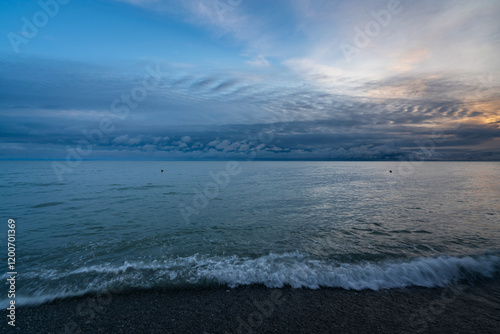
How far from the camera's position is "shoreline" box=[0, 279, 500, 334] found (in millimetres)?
6637

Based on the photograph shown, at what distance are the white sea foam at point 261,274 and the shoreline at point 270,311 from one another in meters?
0.49

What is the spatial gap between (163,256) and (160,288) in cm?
303

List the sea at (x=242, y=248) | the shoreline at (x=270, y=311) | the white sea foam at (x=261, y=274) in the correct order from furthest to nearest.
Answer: the sea at (x=242, y=248) < the white sea foam at (x=261, y=274) < the shoreline at (x=270, y=311)

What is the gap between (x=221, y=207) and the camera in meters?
23.7

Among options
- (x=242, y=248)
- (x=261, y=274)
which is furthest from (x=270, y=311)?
(x=242, y=248)

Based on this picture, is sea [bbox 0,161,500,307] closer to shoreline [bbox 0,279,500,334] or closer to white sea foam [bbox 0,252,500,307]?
white sea foam [bbox 0,252,500,307]

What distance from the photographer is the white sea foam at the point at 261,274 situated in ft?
29.6

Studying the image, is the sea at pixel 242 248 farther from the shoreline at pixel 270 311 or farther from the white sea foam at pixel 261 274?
the shoreline at pixel 270 311

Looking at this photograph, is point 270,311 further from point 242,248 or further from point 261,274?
point 242,248

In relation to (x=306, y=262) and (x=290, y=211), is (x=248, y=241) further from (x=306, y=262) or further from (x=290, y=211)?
(x=290, y=211)

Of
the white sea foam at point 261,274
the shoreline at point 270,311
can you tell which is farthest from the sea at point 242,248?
the shoreline at point 270,311

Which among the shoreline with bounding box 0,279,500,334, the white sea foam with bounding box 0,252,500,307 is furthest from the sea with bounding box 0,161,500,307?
the shoreline with bounding box 0,279,500,334

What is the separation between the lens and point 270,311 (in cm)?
741

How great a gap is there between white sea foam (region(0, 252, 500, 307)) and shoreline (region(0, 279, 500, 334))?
49cm
